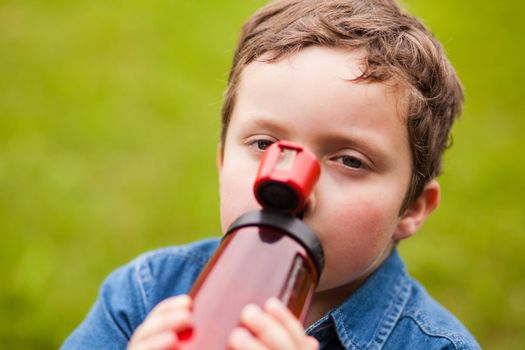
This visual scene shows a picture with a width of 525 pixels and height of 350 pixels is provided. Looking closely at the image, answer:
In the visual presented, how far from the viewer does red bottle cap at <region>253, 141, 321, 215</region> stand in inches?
44.2

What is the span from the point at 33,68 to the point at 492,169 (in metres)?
2.46

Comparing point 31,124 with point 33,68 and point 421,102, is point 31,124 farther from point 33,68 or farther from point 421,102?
point 421,102

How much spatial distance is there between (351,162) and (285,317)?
0.50 m

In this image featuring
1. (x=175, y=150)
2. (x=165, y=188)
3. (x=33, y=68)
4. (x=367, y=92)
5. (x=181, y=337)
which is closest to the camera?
(x=181, y=337)

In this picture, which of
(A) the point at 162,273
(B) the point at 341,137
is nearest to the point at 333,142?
(B) the point at 341,137

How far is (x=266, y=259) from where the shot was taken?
3.49ft

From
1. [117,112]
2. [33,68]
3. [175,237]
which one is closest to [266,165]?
[175,237]

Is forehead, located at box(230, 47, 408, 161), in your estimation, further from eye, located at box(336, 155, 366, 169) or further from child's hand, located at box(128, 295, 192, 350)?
child's hand, located at box(128, 295, 192, 350)

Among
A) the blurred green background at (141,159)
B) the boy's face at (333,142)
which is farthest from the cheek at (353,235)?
the blurred green background at (141,159)

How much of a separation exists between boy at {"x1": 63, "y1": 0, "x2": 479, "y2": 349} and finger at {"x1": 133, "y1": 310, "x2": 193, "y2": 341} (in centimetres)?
2

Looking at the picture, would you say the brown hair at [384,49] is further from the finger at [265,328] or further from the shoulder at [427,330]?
the finger at [265,328]

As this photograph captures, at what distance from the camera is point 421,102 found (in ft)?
5.18

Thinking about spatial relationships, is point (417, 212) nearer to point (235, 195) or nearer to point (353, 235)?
point (353, 235)

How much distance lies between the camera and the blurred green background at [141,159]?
2641 mm
